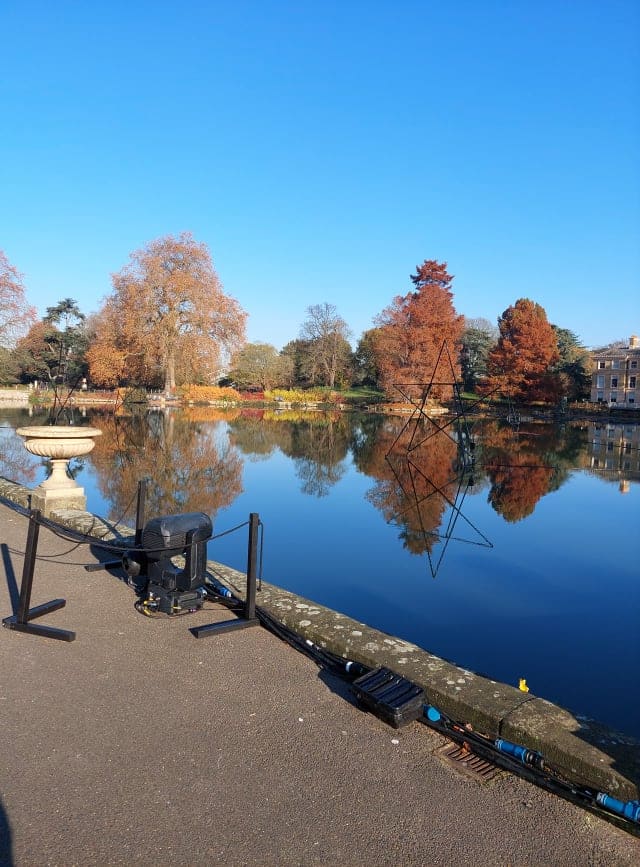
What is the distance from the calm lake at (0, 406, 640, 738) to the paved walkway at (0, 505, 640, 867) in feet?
5.62

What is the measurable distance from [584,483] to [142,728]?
13.2m

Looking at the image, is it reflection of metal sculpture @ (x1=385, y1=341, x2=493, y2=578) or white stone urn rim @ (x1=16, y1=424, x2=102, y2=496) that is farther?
reflection of metal sculpture @ (x1=385, y1=341, x2=493, y2=578)

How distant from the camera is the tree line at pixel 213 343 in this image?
4381 centimetres

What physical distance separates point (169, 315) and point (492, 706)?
4367cm

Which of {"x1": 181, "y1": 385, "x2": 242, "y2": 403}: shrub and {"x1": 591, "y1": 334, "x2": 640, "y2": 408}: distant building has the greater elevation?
{"x1": 591, "y1": 334, "x2": 640, "y2": 408}: distant building

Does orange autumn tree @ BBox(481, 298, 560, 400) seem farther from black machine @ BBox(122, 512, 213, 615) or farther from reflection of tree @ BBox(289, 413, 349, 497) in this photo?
black machine @ BBox(122, 512, 213, 615)

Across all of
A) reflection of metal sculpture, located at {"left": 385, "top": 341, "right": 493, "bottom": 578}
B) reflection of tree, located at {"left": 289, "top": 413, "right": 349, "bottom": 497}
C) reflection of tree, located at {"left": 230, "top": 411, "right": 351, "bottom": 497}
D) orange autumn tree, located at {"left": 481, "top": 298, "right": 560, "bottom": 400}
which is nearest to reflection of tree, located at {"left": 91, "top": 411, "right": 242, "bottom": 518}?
reflection of tree, located at {"left": 230, "top": 411, "right": 351, "bottom": 497}

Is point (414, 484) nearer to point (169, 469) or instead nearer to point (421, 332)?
point (169, 469)

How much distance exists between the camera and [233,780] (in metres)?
2.53

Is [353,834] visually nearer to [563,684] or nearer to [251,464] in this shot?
[563,684]

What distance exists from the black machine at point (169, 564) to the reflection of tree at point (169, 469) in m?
4.81

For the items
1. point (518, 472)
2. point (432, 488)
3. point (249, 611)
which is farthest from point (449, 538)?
point (518, 472)

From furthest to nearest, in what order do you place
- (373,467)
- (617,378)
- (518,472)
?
(617,378)
(373,467)
(518,472)

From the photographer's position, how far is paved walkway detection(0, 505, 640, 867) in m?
2.17
